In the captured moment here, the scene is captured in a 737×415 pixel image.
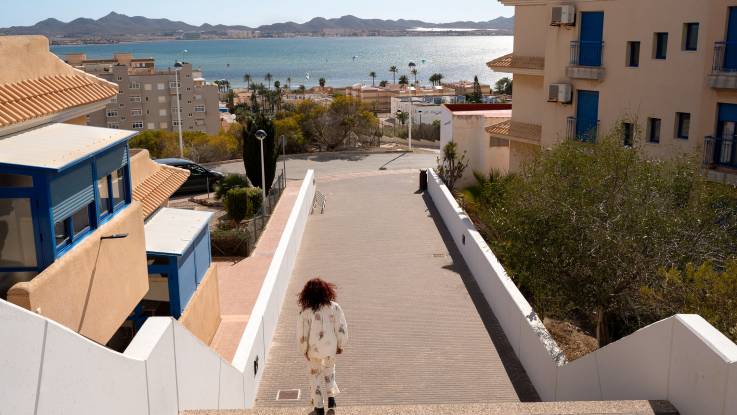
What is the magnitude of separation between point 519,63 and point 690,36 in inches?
335

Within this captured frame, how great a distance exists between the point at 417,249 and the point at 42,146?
43.3 ft

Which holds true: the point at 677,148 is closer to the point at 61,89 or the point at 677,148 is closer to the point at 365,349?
the point at 365,349

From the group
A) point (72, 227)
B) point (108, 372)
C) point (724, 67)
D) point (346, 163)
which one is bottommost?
point (346, 163)

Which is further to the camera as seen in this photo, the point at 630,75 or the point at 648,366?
the point at 630,75

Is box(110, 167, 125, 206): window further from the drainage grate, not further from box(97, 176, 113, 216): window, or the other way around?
the drainage grate

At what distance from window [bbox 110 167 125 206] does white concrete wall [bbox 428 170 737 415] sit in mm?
6429

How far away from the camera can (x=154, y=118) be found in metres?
98.8

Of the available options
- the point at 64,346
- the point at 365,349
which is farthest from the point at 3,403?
the point at 365,349

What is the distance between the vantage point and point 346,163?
40531 millimetres

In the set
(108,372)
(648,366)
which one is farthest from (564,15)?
(108,372)

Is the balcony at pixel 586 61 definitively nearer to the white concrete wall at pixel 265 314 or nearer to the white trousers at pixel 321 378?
the white concrete wall at pixel 265 314

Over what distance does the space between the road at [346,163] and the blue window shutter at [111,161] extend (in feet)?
83.8

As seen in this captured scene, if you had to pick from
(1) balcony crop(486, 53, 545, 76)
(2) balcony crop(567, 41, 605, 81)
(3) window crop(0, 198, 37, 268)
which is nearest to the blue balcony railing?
(2) balcony crop(567, 41, 605, 81)

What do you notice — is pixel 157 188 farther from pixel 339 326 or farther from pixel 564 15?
pixel 564 15
